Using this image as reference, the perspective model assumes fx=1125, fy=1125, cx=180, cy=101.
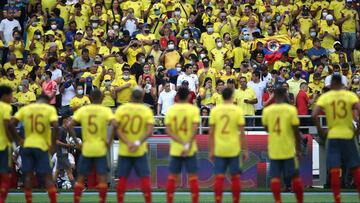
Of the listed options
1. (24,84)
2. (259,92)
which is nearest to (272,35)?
(259,92)

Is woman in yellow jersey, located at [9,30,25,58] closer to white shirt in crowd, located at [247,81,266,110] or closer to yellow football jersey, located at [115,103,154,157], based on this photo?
white shirt in crowd, located at [247,81,266,110]

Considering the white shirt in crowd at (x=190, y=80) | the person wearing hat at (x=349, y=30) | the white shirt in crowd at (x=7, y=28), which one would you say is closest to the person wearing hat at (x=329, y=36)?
the person wearing hat at (x=349, y=30)

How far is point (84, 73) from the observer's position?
104 feet

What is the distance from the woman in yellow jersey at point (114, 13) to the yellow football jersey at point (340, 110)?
13.8 metres

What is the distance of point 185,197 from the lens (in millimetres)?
25297

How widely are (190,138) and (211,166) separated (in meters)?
6.17

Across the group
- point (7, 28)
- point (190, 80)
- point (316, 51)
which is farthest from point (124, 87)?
point (316, 51)

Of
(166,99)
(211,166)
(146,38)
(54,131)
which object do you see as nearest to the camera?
(54,131)

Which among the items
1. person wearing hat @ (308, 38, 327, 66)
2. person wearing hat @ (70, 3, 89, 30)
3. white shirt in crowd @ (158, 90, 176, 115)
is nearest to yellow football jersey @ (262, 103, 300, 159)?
white shirt in crowd @ (158, 90, 176, 115)

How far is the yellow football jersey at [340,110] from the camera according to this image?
21.5m

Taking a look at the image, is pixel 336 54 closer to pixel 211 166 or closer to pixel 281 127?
pixel 211 166

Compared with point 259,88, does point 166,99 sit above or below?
below

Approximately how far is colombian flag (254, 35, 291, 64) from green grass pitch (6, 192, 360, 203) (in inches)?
285

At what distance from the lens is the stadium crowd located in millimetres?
30656
